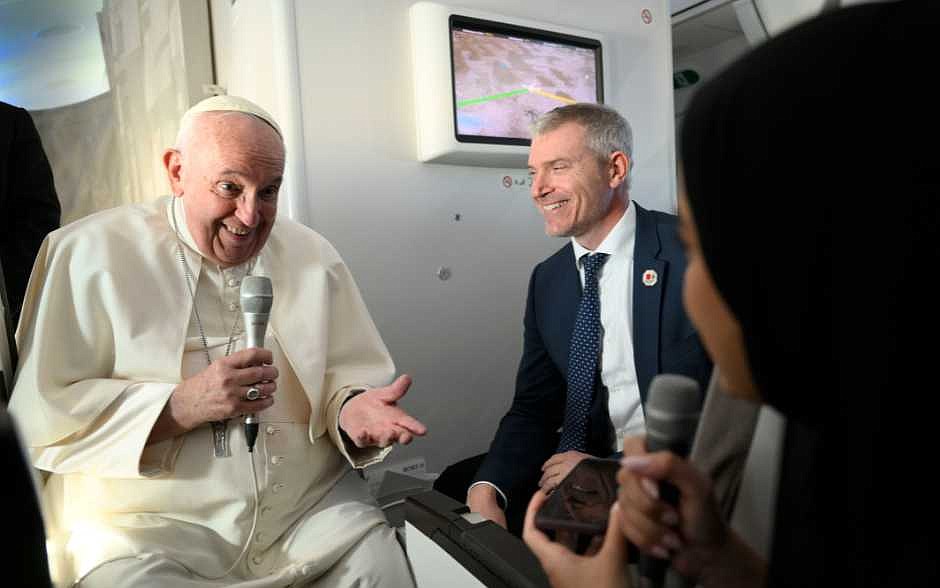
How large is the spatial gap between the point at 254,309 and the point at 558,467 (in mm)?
964

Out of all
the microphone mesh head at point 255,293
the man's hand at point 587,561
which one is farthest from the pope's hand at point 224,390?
the man's hand at point 587,561

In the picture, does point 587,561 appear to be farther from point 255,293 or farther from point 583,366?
point 583,366

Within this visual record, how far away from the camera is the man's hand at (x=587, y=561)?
780 mm

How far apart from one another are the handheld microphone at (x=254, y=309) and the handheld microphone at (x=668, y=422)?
1084 millimetres

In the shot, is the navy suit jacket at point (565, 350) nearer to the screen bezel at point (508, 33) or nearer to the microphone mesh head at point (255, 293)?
the screen bezel at point (508, 33)

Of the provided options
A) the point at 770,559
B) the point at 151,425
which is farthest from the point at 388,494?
the point at 770,559

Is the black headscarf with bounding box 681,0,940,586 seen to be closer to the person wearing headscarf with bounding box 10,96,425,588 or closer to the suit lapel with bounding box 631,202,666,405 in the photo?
the person wearing headscarf with bounding box 10,96,425,588

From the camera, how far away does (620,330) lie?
210 cm

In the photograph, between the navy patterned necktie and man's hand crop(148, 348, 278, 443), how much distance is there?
944 mm

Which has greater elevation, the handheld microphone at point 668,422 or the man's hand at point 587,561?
the handheld microphone at point 668,422

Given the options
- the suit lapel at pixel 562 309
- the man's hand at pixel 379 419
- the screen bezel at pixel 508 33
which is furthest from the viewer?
the screen bezel at pixel 508 33

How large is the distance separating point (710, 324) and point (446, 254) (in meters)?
2.35

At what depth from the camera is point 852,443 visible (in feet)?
1.81

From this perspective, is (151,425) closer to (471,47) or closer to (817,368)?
(817,368)
